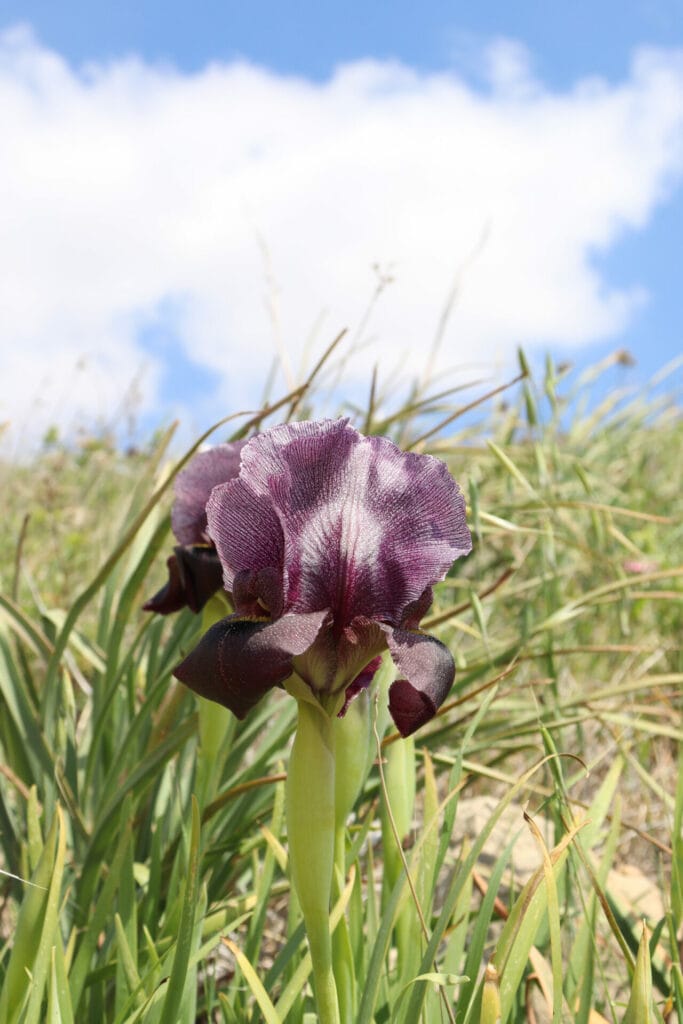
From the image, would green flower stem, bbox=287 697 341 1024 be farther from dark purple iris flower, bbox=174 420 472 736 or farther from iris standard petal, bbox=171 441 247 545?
iris standard petal, bbox=171 441 247 545

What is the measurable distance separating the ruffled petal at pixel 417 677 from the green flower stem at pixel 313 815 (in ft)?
0.24

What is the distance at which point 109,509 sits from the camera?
5.12m

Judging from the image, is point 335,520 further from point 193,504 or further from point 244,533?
point 193,504

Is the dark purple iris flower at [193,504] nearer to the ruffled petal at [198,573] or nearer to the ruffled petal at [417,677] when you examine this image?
the ruffled petal at [198,573]

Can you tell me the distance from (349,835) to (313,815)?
0.80 m

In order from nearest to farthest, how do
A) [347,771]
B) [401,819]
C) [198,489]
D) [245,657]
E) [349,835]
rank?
[245,657]
[347,771]
[401,819]
[198,489]
[349,835]

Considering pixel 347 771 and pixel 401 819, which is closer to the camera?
pixel 347 771

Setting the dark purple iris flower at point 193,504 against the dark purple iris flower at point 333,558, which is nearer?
the dark purple iris flower at point 333,558

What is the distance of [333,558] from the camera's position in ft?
3.16

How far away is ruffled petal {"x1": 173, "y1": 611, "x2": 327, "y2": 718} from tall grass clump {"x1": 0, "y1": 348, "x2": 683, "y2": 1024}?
13 cm

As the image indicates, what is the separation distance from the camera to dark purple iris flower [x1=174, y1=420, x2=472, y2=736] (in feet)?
3.13

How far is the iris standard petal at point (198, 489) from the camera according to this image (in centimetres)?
150

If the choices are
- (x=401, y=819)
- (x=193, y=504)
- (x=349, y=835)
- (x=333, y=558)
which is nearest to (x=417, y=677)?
(x=333, y=558)

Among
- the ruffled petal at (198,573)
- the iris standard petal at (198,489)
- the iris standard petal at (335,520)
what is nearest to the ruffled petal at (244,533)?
the iris standard petal at (335,520)
